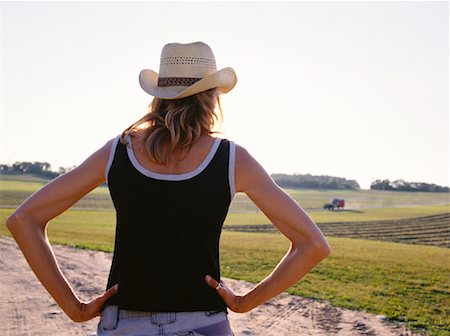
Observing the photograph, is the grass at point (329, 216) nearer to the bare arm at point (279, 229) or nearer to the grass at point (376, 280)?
the grass at point (376, 280)

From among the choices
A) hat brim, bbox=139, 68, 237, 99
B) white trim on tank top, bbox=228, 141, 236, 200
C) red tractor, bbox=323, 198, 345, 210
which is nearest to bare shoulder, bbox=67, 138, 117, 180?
hat brim, bbox=139, 68, 237, 99

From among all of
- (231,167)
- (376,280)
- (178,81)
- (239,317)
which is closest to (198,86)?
(178,81)

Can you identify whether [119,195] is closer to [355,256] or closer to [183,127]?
[183,127]

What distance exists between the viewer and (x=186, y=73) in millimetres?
2600

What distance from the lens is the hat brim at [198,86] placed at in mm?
2412

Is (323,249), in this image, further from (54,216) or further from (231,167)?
(54,216)

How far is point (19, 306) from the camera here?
857cm

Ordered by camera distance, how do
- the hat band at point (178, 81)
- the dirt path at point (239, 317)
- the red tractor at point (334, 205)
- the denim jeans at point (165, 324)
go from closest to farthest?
the denim jeans at point (165, 324)
the hat band at point (178, 81)
the dirt path at point (239, 317)
the red tractor at point (334, 205)

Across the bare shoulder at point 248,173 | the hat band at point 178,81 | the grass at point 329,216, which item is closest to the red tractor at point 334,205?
the grass at point 329,216

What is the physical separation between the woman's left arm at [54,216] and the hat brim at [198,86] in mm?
276

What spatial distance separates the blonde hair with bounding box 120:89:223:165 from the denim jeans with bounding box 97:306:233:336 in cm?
47

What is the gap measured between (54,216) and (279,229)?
2.54 ft

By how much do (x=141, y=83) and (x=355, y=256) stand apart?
15.7 metres

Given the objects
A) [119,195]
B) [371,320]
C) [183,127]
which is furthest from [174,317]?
[371,320]
